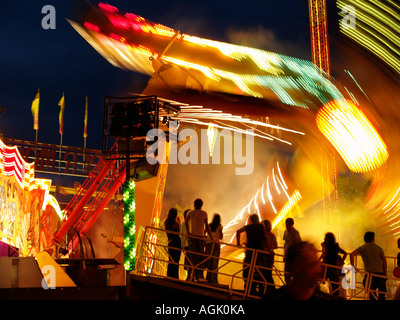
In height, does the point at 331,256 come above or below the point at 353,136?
below

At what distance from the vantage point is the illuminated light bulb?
80.1 ft

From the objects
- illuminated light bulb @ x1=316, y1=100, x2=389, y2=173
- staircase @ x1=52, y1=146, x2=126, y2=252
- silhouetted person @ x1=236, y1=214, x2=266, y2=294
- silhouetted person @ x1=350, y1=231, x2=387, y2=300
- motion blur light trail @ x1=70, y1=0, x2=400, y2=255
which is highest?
motion blur light trail @ x1=70, y1=0, x2=400, y2=255

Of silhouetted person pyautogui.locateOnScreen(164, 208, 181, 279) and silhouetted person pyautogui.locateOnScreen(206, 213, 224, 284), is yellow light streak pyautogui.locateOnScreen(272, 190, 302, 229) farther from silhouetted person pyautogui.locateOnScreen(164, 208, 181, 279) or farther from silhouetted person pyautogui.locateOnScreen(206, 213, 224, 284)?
silhouetted person pyautogui.locateOnScreen(164, 208, 181, 279)

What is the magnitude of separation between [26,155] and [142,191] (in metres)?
16.5

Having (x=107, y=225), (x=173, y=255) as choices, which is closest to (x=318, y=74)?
(x=107, y=225)

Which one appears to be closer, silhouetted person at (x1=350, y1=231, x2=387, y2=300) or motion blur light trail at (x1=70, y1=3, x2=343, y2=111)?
silhouetted person at (x1=350, y1=231, x2=387, y2=300)

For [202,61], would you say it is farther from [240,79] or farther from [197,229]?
→ [197,229]

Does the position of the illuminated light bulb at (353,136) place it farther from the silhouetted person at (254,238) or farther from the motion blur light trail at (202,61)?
the silhouetted person at (254,238)

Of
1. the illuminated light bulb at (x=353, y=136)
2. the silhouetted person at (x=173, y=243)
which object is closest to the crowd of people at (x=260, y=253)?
the silhouetted person at (x=173, y=243)

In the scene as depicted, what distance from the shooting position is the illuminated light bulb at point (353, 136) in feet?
80.1

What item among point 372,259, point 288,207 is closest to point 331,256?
point 372,259

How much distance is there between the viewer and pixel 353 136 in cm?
2428

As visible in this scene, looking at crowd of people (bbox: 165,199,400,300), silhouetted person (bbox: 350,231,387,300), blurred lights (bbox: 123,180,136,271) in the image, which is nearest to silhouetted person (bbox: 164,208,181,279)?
crowd of people (bbox: 165,199,400,300)

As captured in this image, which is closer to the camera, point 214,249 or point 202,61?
point 214,249
